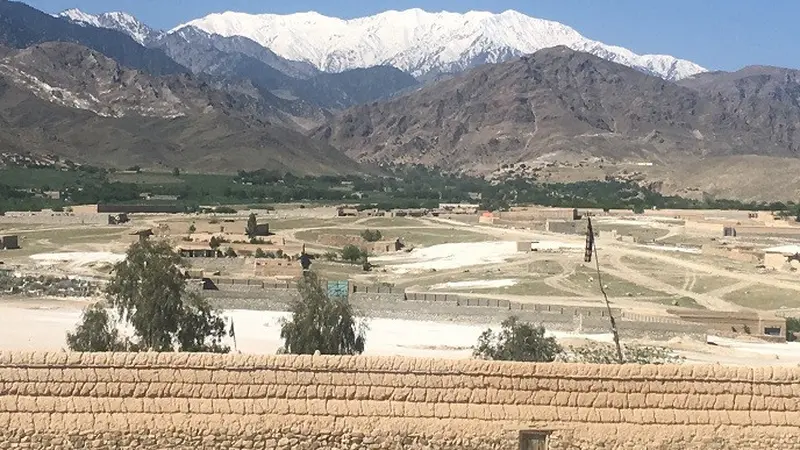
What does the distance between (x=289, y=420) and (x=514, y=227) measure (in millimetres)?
81568

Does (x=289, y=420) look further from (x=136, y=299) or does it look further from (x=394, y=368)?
(x=136, y=299)

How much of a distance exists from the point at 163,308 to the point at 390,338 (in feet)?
48.0

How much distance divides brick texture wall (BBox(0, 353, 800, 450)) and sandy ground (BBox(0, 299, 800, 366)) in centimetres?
1887

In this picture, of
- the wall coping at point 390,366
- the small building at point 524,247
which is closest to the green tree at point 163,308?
the wall coping at point 390,366

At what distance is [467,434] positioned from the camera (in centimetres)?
1100

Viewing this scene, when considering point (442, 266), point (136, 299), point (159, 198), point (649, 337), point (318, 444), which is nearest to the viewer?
point (318, 444)

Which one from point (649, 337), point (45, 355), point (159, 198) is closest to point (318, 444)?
point (45, 355)

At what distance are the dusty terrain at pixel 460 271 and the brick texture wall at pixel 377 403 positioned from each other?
21.3 m

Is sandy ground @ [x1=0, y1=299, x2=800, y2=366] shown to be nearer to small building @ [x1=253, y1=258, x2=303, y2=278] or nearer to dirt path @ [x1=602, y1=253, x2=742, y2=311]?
small building @ [x1=253, y1=258, x2=303, y2=278]

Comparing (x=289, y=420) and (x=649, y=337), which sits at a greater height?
(x=289, y=420)

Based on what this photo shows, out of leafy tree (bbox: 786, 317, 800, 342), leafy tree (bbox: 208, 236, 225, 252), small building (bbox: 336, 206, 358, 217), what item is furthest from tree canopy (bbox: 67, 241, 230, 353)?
small building (bbox: 336, 206, 358, 217)

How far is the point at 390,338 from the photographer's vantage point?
37.2 meters

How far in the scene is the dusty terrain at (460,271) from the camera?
36688 millimetres

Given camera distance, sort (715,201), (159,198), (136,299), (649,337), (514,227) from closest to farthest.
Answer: (136,299) < (649,337) < (514,227) < (159,198) < (715,201)
